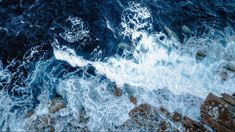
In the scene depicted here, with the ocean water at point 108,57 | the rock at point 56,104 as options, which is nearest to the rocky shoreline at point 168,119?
the rock at point 56,104

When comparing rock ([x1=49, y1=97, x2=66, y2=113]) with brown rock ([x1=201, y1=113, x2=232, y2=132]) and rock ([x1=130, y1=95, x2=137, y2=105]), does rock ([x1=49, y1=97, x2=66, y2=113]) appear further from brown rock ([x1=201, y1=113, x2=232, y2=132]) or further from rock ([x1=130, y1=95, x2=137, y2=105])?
brown rock ([x1=201, y1=113, x2=232, y2=132])

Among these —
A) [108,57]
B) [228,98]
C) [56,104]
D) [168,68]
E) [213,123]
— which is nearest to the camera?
[213,123]

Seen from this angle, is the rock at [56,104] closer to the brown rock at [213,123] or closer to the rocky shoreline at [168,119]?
the rocky shoreline at [168,119]

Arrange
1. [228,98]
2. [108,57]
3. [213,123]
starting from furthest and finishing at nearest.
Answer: [108,57] → [228,98] → [213,123]

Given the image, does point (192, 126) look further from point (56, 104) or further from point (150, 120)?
point (56, 104)

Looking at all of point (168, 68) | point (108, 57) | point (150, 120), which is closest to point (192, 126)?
point (150, 120)

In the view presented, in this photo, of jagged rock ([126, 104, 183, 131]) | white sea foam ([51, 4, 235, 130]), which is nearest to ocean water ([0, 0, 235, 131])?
white sea foam ([51, 4, 235, 130])

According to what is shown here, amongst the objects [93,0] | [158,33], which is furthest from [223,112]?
[93,0]
